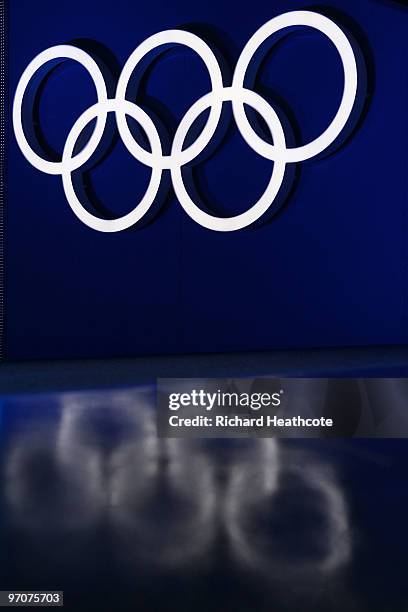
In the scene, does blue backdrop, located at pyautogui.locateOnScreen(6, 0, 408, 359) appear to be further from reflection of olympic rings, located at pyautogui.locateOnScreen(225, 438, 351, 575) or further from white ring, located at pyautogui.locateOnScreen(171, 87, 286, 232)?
reflection of olympic rings, located at pyautogui.locateOnScreen(225, 438, 351, 575)

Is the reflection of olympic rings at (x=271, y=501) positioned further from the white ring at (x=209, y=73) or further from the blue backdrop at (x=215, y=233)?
the white ring at (x=209, y=73)

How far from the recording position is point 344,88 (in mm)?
5777

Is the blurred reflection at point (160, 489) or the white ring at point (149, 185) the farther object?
the white ring at point (149, 185)

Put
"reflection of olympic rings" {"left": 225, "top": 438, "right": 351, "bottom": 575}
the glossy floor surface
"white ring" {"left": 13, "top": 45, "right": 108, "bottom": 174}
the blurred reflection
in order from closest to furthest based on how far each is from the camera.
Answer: the glossy floor surface < "reflection of olympic rings" {"left": 225, "top": 438, "right": 351, "bottom": 575} < the blurred reflection < "white ring" {"left": 13, "top": 45, "right": 108, "bottom": 174}

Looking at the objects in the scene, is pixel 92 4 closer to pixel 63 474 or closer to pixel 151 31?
pixel 151 31

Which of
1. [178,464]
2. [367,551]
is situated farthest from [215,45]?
[367,551]

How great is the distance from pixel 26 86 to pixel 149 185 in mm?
1504

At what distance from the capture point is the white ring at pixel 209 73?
19.3ft

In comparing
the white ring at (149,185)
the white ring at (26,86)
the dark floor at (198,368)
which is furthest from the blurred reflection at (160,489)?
the white ring at (26,86)

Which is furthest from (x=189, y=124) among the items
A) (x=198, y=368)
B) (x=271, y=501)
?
(x=271, y=501)

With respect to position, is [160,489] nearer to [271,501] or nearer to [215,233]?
[271,501]

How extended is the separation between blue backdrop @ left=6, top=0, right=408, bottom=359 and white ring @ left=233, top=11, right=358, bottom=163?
19cm

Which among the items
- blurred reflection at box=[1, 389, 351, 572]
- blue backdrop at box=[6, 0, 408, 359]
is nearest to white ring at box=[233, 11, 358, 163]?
blue backdrop at box=[6, 0, 408, 359]

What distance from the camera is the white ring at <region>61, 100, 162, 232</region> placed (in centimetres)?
601
